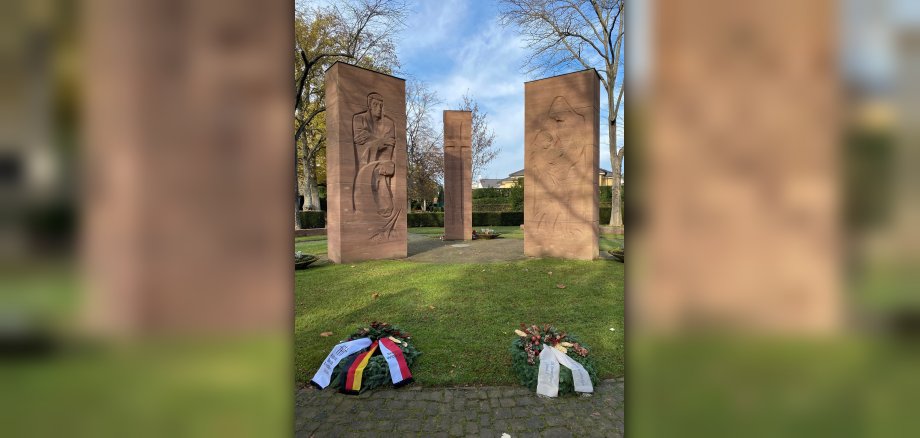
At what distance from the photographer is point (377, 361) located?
396cm

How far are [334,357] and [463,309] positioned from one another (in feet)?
8.66

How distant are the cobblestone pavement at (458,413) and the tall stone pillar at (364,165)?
756 centimetres

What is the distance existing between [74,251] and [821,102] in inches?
81.7

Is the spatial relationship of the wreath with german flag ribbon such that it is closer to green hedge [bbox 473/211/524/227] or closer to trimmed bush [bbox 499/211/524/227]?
green hedge [bbox 473/211/524/227]

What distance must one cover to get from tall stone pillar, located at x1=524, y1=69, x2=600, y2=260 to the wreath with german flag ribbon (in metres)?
8.06

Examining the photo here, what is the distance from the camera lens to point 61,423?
0.94 metres

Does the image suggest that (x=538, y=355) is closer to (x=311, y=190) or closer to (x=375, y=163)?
(x=375, y=163)

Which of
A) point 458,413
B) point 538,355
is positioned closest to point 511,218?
point 538,355

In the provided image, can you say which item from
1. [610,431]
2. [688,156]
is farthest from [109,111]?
[610,431]

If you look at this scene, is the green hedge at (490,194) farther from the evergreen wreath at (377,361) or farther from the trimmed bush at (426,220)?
the evergreen wreath at (377,361)

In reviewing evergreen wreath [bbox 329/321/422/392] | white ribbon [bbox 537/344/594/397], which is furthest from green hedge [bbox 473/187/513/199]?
white ribbon [bbox 537/344/594/397]

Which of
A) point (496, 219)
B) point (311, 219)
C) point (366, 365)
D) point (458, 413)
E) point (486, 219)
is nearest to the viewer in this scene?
point (458, 413)

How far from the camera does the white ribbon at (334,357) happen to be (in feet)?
12.5

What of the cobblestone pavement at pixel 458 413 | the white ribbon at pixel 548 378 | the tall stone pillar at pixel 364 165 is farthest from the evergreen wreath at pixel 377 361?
the tall stone pillar at pixel 364 165
